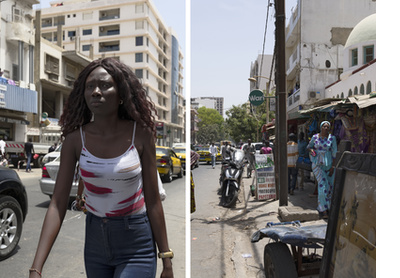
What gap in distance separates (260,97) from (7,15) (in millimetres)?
22115

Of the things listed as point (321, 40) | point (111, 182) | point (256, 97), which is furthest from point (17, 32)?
point (111, 182)

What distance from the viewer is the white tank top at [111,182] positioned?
5.72 feet

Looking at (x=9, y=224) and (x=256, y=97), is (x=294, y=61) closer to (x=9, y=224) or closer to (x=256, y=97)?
(x=256, y=97)

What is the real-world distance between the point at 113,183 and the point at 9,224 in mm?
Result: 3564

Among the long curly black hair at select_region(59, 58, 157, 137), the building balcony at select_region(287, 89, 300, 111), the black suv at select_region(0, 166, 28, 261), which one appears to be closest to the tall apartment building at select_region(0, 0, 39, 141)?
the building balcony at select_region(287, 89, 300, 111)

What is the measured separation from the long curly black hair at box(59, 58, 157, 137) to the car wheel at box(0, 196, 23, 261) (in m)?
3.08

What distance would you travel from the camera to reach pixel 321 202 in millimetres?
6574

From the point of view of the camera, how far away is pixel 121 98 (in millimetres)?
1946

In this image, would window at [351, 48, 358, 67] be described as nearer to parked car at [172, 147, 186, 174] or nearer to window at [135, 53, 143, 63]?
parked car at [172, 147, 186, 174]

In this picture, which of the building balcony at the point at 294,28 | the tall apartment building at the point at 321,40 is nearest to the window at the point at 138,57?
the building balcony at the point at 294,28

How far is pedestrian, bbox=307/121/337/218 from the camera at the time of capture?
654cm

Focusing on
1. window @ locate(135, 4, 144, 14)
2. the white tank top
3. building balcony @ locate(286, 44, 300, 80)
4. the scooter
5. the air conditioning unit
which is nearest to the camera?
the white tank top

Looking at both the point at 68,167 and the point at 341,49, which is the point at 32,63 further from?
the point at 68,167

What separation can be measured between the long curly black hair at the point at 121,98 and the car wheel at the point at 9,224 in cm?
308
